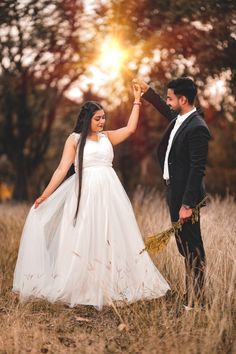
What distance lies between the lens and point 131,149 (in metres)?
17.5

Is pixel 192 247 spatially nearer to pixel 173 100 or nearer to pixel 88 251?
pixel 88 251

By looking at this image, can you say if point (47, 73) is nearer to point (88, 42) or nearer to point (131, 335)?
point (88, 42)

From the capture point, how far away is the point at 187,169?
4820 mm

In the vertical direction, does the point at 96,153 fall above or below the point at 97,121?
below

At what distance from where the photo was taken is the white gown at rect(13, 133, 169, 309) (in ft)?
17.9

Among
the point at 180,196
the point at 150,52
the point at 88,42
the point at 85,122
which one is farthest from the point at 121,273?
the point at 88,42

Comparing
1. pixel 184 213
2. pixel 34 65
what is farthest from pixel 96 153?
pixel 34 65

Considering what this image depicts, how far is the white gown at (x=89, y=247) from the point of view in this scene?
5453mm

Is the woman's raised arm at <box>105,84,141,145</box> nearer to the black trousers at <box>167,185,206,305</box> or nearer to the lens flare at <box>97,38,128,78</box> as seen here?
the black trousers at <box>167,185,206,305</box>

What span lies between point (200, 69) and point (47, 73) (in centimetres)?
804

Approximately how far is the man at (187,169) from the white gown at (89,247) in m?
Result: 0.67

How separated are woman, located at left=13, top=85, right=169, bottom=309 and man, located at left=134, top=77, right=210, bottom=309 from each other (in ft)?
2.28

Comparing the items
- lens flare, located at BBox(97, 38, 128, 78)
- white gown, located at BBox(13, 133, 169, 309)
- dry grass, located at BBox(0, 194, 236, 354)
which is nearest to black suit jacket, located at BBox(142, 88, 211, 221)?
dry grass, located at BBox(0, 194, 236, 354)

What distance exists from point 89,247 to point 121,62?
15.9 feet
